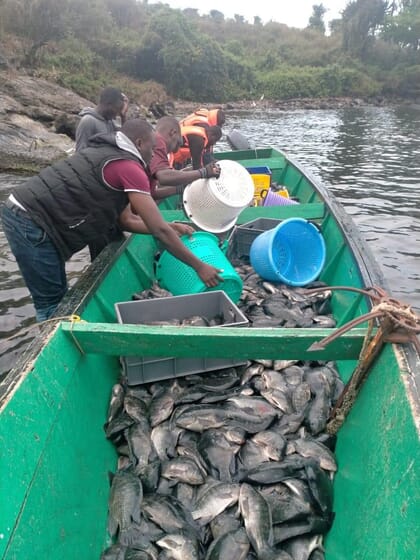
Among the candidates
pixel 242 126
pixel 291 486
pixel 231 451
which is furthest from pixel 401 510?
pixel 242 126

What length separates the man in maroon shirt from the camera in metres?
4.71

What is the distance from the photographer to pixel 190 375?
323 cm

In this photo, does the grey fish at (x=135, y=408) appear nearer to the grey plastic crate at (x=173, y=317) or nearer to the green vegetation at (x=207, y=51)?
the grey plastic crate at (x=173, y=317)

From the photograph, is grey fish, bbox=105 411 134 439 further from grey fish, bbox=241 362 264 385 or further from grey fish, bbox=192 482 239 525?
grey fish, bbox=241 362 264 385

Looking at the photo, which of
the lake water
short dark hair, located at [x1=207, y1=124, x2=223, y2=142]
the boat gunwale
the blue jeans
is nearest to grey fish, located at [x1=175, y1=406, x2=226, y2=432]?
the boat gunwale

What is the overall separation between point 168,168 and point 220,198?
3.01ft

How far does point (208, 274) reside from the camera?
3.44 metres

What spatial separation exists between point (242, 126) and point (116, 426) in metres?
28.5

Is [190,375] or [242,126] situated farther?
[242,126]

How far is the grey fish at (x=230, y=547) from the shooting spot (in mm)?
2045

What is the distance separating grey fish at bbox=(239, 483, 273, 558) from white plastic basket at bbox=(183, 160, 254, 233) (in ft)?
10.2

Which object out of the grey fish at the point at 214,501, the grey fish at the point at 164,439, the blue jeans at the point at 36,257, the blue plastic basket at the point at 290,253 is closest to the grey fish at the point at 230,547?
the grey fish at the point at 214,501

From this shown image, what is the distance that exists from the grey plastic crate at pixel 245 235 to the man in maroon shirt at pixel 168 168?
0.87 m

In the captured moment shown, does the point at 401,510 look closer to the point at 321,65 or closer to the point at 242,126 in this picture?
the point at 242,126
